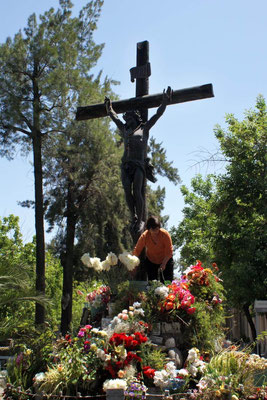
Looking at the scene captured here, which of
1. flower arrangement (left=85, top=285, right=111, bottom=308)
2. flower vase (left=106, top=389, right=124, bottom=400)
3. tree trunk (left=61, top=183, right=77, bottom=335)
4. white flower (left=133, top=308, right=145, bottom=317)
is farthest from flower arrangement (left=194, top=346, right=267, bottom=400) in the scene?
tree trunk (left=61, top=183, right=77, bottom=335)

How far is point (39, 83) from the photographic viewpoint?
1647 cm

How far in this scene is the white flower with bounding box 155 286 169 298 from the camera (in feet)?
21.9

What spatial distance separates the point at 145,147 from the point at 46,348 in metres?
3.43

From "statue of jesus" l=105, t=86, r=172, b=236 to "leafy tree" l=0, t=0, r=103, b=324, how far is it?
886cm

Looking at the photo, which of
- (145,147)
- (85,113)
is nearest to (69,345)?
(145,147)

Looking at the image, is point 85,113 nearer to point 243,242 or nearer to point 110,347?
point 110,347

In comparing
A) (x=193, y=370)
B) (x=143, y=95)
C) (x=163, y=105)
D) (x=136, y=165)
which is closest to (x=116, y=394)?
(x=193, y=370)

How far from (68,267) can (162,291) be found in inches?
552

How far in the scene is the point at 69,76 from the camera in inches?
650

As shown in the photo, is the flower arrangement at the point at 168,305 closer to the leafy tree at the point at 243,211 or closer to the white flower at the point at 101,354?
the white flower at the point at 101,354

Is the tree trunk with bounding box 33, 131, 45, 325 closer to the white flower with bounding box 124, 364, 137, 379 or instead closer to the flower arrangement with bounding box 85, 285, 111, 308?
the flower arrangement with bounding box 85, 285, 111, 308

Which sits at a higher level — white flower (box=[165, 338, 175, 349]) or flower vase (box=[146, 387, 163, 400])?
white flower (box=[165, 338, 175, 349])

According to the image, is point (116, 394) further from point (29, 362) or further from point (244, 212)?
point (244, 212)

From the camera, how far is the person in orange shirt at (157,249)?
7.34 meters
